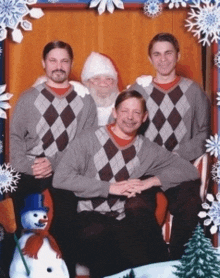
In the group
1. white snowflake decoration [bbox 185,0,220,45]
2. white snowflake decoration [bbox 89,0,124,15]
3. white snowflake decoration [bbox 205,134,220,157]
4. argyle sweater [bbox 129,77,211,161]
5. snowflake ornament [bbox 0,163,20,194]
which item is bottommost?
snowflake ornament [bbox 0,163,20,194]

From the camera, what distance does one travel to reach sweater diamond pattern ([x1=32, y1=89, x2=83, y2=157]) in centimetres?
200

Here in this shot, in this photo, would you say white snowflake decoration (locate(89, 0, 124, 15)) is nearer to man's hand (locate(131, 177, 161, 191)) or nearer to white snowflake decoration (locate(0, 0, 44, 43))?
white snowflake decoration (locate(0, 0, 44, 43))

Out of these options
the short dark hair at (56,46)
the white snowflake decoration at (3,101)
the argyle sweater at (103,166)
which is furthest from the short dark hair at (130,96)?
the white snowflake decoration at (3,101)

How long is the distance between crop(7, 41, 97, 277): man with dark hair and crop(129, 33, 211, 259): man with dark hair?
22 centimetres

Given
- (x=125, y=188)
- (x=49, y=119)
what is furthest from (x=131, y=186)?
(x=49, y=119)

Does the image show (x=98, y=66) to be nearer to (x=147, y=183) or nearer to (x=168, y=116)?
(x=168, y=116)

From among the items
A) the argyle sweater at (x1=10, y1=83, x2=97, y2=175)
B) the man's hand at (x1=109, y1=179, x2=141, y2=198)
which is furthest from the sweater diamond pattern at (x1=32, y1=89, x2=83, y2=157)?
the man's hand at (x1=109, y1=179, x2=141, y2=198)

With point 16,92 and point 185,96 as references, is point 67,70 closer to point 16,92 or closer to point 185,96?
point 16,92

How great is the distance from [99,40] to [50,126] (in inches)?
13.4

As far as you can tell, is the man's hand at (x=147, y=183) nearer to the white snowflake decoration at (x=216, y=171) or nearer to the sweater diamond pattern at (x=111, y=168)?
the sweater diamond pattern at (x=111, y=168)

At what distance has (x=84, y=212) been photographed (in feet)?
6.50

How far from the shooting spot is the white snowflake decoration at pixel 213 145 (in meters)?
2.01

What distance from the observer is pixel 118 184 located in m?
1.98

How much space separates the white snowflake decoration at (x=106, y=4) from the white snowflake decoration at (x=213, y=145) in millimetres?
548
